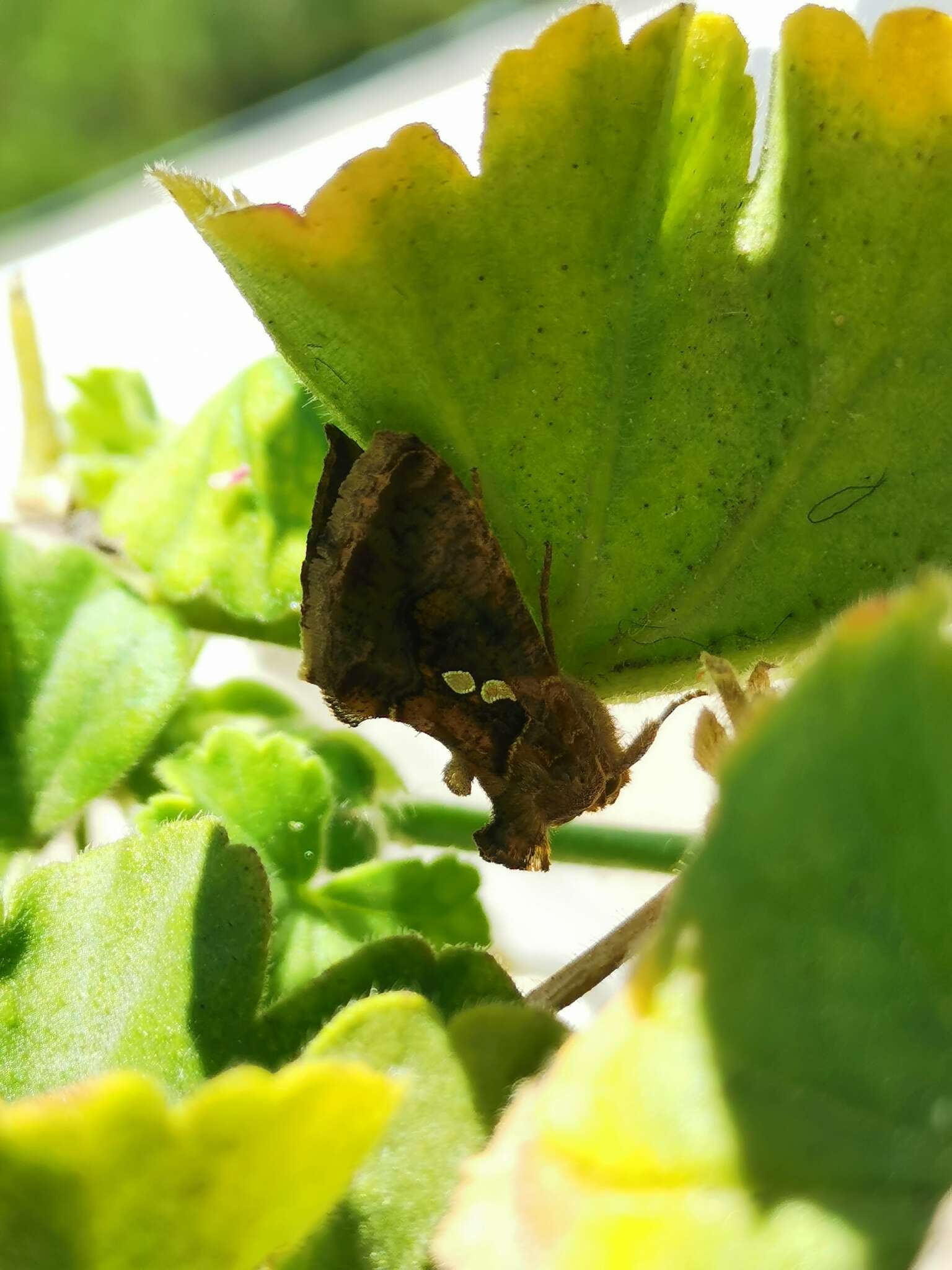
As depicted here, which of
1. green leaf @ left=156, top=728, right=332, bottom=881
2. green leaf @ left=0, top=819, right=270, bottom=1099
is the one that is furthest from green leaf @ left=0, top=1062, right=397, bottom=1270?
green leaf @ left=156, top=728, right=332, bottom=881

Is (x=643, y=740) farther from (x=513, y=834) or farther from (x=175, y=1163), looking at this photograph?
(x=175, y=1163)

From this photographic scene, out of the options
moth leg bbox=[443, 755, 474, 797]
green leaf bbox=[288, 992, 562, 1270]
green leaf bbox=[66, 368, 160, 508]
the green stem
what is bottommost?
the green stem

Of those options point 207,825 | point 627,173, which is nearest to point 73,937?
point 207,825

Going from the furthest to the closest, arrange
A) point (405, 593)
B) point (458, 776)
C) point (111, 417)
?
point (111, 417) → point (458, 776) → point (405, 593)

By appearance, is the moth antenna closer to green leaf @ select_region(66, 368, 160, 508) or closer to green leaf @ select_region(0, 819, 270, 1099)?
green leaf @ select_region(0, 819, 270, 1099)

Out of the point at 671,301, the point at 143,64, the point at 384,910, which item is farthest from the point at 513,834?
the point at 143,64

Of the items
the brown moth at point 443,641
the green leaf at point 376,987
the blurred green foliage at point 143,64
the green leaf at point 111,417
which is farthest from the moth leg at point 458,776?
the blurred green foliage at point 143,64

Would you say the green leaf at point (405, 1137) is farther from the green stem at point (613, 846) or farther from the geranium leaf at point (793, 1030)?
the green stem at point (613, 846)

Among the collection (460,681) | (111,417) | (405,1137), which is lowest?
(405,1137)
